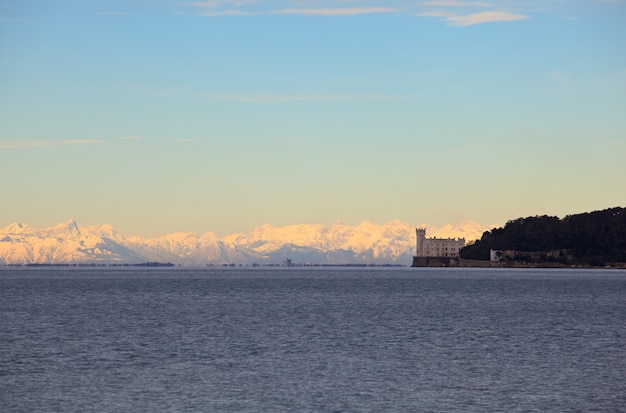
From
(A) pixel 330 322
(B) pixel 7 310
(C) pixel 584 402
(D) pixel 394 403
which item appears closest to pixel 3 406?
(D) pixel 394 403

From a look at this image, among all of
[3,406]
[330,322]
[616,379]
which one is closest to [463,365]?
[616,379]

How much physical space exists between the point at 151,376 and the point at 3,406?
10.8 meters

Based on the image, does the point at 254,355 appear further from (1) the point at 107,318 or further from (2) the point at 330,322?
(1) the point at 107,318

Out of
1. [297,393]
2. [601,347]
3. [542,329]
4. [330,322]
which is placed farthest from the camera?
[330,322]

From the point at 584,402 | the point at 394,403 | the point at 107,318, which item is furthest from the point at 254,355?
the point at 107,318

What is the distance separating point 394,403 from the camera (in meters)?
43.9

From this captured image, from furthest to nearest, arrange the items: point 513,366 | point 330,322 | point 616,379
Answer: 1. point 330,322
2. point 513,366
3. point 616,379

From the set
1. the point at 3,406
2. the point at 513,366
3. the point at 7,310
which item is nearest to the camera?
the point at 3,406

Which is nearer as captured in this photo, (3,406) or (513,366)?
(3,406)

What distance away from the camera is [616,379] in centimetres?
5084

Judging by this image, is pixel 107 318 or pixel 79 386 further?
pixel 107 318

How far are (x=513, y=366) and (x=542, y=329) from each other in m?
29.5

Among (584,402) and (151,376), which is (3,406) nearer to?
(151,376)

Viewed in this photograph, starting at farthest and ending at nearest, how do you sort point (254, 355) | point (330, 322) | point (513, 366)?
point (330, 322), point (254, 355), point (513, 366)
